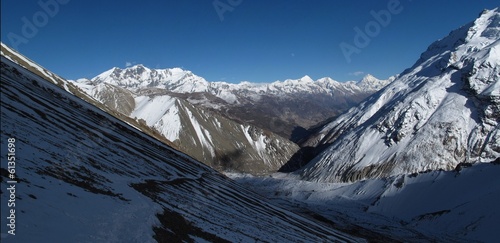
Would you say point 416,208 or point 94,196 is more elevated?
point 94,196

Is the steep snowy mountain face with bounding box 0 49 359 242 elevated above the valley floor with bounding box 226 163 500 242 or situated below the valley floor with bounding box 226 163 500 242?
above

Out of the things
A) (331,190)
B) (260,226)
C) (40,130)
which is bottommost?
(331,190)

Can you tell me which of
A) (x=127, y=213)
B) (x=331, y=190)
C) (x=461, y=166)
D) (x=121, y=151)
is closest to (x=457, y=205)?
(x=461, y=166)

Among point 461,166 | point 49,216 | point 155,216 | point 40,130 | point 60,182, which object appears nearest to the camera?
point 49,216

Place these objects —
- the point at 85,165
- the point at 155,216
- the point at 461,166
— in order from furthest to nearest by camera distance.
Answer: the point at 461,166, the point at 85,165, the point at 155,216

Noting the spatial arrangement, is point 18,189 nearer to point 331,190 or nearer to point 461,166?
point 461,166

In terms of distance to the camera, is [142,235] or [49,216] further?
[142,235]

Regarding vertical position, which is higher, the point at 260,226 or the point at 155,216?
the point at 155,216

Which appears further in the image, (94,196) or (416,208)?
(416,208)
